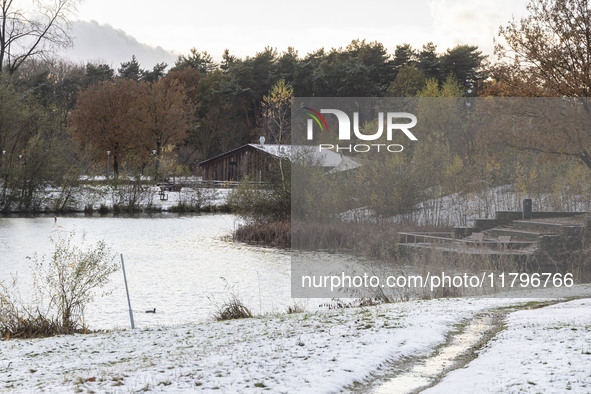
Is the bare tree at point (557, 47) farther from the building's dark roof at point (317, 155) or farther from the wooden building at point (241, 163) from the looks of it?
the wooden building at point (241, 163)

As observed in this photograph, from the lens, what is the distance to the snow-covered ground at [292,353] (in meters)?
6.28

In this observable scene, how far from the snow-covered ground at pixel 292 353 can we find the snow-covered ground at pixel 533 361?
0.04 ft

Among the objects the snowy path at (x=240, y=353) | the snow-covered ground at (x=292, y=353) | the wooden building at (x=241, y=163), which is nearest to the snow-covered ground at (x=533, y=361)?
the snow-covered ground at (x=292, y=353)

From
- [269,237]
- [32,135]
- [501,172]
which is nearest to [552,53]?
[501,172]

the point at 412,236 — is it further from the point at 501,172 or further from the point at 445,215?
the point at 501,172

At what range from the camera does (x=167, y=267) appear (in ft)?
73.4

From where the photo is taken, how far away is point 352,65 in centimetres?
6481

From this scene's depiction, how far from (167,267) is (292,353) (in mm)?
15599

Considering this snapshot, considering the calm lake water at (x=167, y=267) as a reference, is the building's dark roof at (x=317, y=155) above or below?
above

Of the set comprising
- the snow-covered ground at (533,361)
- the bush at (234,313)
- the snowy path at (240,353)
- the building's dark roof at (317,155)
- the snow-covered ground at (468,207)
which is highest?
the building's dark roof at (317,155)

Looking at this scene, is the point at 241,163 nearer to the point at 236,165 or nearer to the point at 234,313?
the point at 236,165
